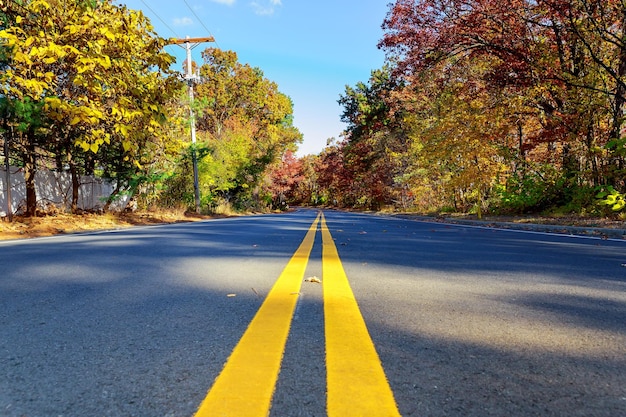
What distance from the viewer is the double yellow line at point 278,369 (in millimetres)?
1111

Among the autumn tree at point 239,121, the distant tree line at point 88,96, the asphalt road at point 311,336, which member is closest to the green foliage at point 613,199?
the asphalt road at point 311,336

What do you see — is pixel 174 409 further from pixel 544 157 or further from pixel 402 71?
pixel 544 157

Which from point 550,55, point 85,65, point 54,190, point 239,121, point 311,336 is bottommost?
point 311,336

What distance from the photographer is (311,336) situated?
67.5 inches

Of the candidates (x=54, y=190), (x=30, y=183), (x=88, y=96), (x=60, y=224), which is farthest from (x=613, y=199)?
(x=54, y=190)

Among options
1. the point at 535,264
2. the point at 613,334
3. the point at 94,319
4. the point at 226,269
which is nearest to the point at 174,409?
the point at 94,319

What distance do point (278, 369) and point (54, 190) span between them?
13786mm

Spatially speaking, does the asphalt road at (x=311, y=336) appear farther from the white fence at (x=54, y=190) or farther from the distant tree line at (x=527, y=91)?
the white fence at (x=54, y=190)

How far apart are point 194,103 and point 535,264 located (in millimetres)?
15667

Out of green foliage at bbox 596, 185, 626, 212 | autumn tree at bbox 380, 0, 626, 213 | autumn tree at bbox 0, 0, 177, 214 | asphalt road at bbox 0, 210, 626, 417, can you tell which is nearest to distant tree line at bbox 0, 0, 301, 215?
autumn tree at bbox 0, 0, 177, 214

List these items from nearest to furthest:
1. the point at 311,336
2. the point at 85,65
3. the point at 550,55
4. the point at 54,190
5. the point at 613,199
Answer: the point at 311,336, the point at 85,65, the point at 613,199, the point at 550,55, the point at 54,190

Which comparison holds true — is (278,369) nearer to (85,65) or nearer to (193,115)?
(85,65)

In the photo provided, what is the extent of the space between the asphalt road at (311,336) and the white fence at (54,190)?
9.52 meters

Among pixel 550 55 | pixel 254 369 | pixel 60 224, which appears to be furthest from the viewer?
pixel 550 55
